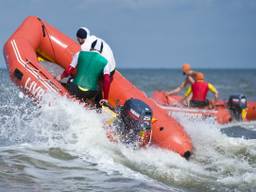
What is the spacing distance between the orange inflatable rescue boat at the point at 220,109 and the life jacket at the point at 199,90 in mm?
249

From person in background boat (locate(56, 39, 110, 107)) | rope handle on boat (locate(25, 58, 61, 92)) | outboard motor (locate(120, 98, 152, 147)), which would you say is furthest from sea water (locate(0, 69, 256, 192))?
person in background boat (locate(56, 39, 110, 107))

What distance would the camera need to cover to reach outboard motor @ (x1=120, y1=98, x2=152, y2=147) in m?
6.99

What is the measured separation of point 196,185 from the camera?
5648mm

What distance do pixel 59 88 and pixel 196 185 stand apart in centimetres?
271

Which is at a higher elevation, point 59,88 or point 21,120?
point 59,88

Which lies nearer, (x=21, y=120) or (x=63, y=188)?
(x=63, y=188)

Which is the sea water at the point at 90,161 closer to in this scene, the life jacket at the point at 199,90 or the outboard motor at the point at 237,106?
the life jacket at the point at 199,90

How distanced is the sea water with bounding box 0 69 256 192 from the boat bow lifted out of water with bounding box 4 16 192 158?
0.78ft

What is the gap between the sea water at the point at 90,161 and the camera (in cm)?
524

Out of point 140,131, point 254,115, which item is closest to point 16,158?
point 140,131

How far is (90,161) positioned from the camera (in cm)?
600

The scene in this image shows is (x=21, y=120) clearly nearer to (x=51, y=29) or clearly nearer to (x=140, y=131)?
(x=140, y=131)

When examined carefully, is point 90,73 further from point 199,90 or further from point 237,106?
point 237,106

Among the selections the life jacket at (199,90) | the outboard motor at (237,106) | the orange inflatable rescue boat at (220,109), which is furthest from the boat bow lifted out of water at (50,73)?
the outboard motor at (237,106)
